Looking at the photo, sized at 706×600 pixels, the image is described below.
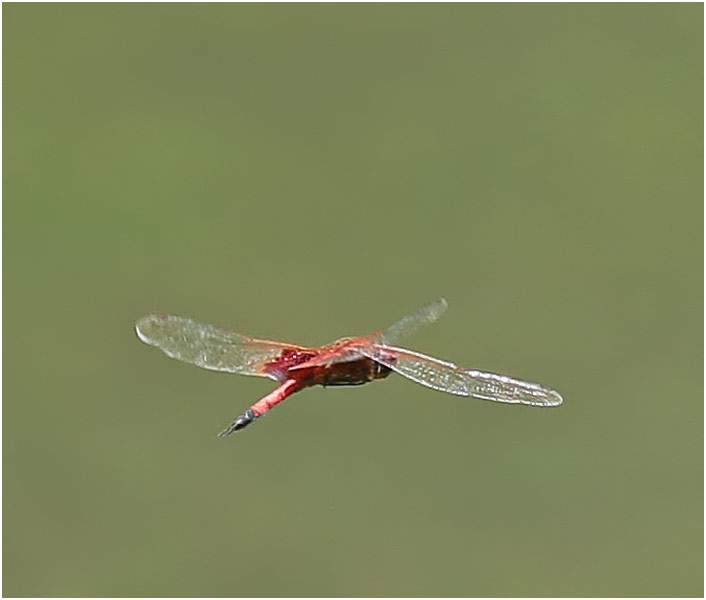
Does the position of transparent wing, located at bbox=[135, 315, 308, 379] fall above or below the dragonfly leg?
above

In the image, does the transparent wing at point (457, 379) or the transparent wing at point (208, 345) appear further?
the transparent wing at point (208, 345)

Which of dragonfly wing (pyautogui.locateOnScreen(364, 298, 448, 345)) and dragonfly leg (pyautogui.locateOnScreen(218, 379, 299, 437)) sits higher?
dragonfly wing (pyautogui.locateOnScreen(364, 298, 448, 345))

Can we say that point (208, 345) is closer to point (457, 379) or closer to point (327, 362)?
point (327, 362)

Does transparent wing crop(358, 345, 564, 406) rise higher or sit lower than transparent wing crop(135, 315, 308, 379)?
lower

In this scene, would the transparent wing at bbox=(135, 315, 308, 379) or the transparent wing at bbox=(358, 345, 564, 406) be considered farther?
the transparent wing at bbox=(135, 315, 308, 379)

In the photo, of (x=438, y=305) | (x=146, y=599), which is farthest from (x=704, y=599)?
(x=438, y=305)

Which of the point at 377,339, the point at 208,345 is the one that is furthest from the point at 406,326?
the point at 208,345

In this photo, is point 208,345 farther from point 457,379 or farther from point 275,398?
point 457,379
